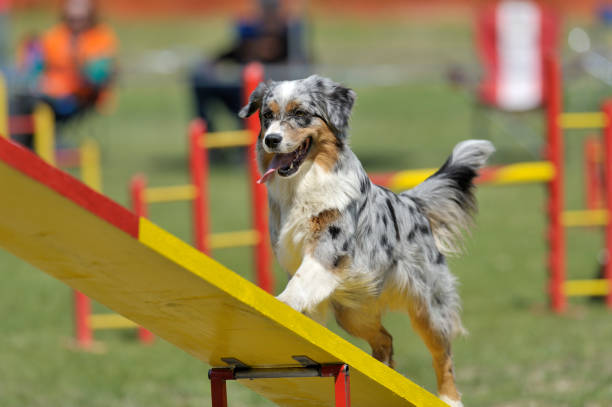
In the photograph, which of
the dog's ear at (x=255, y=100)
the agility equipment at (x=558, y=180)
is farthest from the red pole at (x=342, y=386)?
the agility equipment at (x=558, y=180)

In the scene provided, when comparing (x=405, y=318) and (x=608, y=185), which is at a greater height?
(x=608, y=185)

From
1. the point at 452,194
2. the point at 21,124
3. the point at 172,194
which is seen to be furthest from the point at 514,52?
the point at 452,194

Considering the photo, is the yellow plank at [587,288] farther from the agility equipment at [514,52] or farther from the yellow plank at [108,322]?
the agility equipment at [514,52]

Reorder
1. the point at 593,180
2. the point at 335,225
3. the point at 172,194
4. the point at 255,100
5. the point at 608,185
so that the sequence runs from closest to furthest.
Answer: the point at 335,225 → the point at 255,100 → the point at 172,194 → the point at 608,185 → the point at 593,180

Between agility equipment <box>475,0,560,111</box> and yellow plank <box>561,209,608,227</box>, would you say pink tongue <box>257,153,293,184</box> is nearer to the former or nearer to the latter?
yellow plank <box>561,209,608,227</box>

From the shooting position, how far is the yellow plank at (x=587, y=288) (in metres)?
6.94

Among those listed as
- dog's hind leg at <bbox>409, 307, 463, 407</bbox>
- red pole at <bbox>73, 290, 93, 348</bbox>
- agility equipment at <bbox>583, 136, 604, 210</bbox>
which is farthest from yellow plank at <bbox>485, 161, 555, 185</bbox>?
dog's hind leg at <bbox>409, 307, 463, 407</bbox>

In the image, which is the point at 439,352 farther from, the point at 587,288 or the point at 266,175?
the point at 587,288

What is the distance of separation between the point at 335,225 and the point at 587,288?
15.0 feet

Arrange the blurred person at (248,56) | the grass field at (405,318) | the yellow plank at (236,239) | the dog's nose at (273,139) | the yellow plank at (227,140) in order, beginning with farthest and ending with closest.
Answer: the blurred person at (248,56)
the yellow plank at (236,239)
the yellow plank at (227,140)
the grass field at (405,318)
the dog's nose at (273,139)

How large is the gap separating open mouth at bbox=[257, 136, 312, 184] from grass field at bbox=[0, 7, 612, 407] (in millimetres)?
2429

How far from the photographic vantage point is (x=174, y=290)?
2.64 metres

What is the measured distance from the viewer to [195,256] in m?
2.48

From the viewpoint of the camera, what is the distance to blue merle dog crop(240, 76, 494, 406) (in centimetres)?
289
